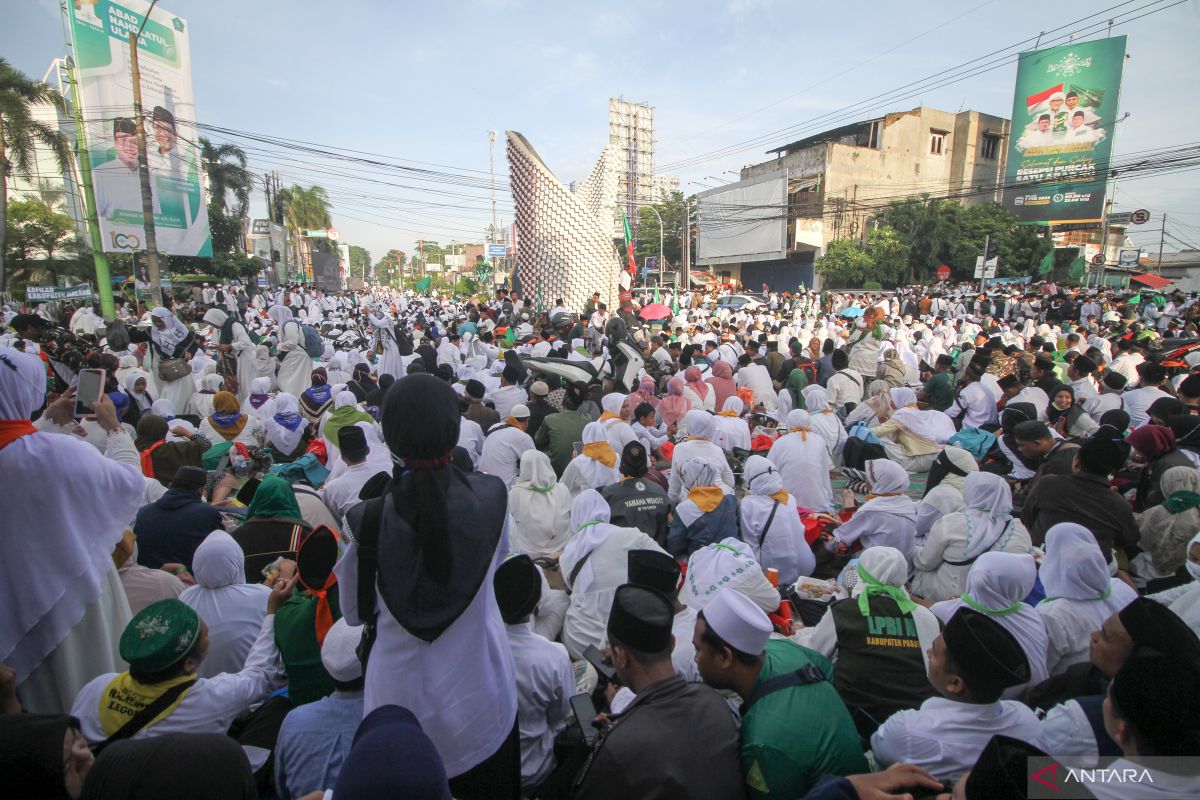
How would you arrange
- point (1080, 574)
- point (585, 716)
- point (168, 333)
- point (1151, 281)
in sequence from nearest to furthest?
1. point (585, 716)
2. point (1080, 574)
3. point (168, 333)
4. point (1151, 281)

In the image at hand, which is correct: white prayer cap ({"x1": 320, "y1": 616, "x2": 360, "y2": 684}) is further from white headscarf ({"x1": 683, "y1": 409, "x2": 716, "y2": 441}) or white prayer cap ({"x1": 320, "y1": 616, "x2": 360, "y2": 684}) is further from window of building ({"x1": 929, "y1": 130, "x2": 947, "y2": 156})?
window of building ({"x1": 929, "y1": 130, "x2": 947, "y2": 156})

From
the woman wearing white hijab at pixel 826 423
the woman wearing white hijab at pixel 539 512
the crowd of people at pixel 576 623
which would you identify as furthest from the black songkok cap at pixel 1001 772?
the woman wearing white hijab at pixel 826 423

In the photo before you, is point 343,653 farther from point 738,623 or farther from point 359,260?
point 359,260

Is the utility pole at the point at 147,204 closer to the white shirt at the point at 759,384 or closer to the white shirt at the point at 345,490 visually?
the white shirt at the point at 345,490

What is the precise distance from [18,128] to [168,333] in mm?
19685

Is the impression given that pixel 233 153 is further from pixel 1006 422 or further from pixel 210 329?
pixel 1006 422

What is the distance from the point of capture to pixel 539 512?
383cm

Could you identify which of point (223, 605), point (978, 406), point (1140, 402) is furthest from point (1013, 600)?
point (978, 406)

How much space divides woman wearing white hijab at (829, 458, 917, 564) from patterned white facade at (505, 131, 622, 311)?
46.6ft

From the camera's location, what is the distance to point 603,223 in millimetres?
18750

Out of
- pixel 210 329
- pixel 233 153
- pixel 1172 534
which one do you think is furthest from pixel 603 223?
pixel 233 153

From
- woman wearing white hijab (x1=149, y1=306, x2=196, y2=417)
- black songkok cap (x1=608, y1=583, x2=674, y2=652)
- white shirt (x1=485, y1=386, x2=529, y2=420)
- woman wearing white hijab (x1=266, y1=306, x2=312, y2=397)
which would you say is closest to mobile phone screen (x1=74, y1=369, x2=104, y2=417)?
woman wearing white hijab (x1=149, y1=306, x2=196, y2=417)

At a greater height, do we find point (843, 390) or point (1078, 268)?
point (1078, 268)

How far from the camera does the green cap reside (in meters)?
1.71
